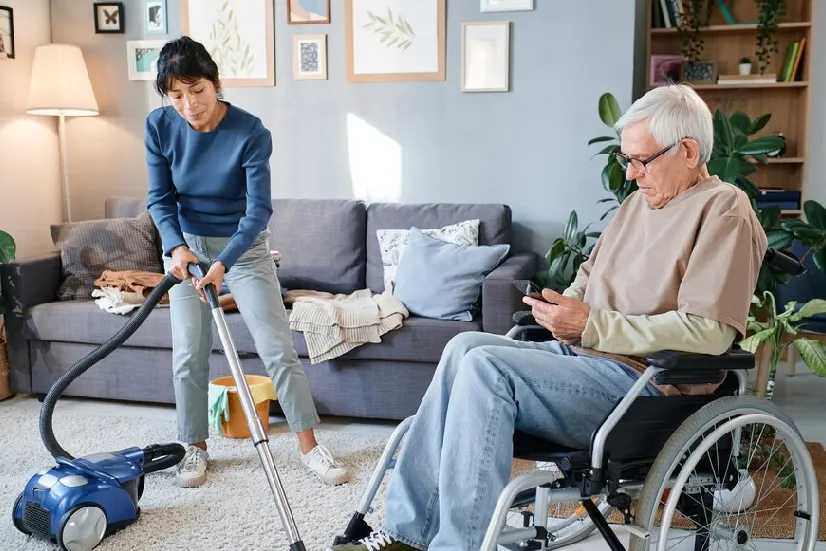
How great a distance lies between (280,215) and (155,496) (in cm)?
161

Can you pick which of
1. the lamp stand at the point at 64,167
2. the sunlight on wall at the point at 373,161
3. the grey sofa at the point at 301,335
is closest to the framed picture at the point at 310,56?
the sunlight on wall at the point at 373,161

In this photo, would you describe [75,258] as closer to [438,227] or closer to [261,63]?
[261,63]

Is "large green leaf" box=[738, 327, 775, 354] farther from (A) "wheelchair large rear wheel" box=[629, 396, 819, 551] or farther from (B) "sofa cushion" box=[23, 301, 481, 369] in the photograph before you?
(B) "sofa cushion" box=[23, 301, 481, 369]

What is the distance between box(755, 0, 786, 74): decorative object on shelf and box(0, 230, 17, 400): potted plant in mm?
3764

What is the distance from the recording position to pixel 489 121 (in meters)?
3.96

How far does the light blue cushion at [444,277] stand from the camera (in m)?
3.33

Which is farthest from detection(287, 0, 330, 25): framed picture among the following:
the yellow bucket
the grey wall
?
the yellow bucket

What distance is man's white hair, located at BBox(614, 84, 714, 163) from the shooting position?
1863 mm

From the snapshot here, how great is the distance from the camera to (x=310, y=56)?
409 centimetres

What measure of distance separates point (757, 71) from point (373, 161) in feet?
Answer: 7.42

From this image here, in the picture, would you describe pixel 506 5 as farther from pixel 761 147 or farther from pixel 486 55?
pixel 761 147

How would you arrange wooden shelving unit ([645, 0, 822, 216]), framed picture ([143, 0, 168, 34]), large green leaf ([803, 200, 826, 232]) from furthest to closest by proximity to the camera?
1. wooden shelving unit ([645, 0, 822, 216])
2. framed picture ([143, 0, 168, 34])
3. large green leaf ([803, 200, 826, 232])

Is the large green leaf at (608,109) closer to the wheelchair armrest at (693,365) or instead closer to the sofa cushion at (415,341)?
the sofa cushion at (415,341)

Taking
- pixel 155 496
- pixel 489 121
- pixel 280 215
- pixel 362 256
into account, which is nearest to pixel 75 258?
pixel 280 215
